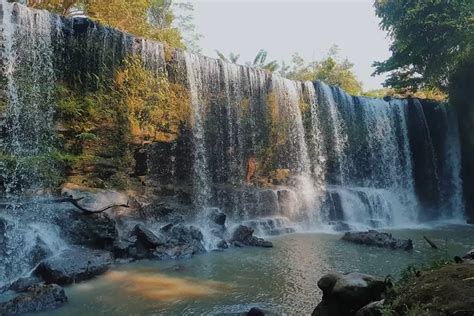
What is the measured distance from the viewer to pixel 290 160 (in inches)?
760

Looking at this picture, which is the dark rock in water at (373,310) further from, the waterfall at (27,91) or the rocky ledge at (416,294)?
the waterfall at (27,91)

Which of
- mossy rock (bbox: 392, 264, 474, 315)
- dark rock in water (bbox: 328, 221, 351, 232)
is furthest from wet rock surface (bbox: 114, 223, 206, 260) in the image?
mossy rock (bbox: 392, 264, 474, 315)

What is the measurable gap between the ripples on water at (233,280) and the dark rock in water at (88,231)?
118 cm

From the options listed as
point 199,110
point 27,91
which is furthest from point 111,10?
point 27,91

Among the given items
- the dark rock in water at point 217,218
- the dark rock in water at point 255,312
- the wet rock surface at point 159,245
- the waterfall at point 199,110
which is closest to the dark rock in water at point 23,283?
the wet rock surface at point 159,245

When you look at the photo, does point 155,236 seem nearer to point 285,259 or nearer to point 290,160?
point 285,259

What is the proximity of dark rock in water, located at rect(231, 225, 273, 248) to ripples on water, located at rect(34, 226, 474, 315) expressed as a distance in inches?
16.4

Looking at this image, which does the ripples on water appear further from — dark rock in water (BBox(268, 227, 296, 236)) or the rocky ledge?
dark rock in water (BBox(268, 227, 296, 236))

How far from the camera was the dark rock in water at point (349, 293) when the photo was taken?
16.8 ft

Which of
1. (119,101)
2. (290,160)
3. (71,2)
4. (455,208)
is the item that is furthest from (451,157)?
(71,2)

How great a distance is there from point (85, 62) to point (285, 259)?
9.24m

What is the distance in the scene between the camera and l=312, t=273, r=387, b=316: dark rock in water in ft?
16.8

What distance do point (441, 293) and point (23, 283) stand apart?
7396 mm

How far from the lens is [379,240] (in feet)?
40.3
